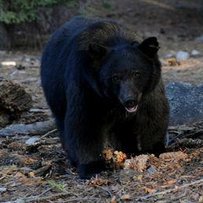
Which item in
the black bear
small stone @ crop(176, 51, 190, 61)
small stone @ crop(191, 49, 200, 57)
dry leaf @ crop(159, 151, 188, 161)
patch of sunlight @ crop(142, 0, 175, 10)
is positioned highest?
the black bear

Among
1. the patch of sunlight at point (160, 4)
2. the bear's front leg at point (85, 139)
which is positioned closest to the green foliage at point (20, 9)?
the patch of sunlight at point (160, 4)

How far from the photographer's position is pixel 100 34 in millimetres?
5711

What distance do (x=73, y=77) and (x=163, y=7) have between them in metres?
13.8

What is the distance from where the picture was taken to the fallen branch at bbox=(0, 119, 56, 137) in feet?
25.1

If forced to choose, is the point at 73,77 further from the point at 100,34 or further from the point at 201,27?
the point at 201,27

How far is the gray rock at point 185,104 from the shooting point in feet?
25.3

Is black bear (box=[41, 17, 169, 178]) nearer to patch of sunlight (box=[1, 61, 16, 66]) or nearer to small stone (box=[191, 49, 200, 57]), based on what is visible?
patch of sunlight (box=[1, 61, 16, 66])

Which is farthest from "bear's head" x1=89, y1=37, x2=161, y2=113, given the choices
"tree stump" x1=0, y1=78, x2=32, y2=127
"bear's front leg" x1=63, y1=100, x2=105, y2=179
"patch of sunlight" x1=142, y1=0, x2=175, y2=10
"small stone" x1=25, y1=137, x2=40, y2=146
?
"patch of sunlight" x1=142, y1=0, x2=175, y2=10

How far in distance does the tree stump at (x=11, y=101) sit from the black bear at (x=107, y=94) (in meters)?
1.72

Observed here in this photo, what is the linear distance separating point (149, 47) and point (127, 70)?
27cm

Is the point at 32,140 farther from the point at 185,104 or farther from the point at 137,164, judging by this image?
the point at 137,164

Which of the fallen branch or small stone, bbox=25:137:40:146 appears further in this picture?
the fallen branch

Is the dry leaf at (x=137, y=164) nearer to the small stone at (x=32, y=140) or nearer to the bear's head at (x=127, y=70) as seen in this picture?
the bear's head at (x=127, y=70)

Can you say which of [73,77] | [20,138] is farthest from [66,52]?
[20,138]
